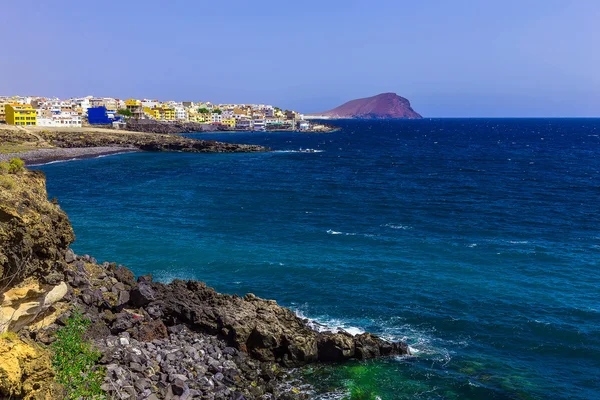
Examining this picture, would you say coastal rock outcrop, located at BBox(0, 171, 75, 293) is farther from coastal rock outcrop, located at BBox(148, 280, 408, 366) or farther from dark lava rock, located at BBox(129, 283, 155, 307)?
coastal rock outcrop, located at BBox(148, 280, 408, 366)

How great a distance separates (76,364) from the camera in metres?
17.3

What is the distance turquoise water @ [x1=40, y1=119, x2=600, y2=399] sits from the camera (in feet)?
83.9

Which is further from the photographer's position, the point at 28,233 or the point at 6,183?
the point at 6,183

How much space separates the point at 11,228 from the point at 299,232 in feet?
110

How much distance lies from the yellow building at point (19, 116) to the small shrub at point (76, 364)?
154541 millimetres

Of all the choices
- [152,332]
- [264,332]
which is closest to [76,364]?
[152,332]

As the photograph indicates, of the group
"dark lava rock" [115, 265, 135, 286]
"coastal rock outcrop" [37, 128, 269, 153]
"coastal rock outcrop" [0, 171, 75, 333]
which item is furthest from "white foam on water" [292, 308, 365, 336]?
"coastal rock outcrop" [37, 128, 269, 153]

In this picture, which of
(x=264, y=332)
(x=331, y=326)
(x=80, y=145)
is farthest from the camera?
(x=80, y=145)

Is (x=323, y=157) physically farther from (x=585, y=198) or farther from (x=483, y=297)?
(x=483, y=297)

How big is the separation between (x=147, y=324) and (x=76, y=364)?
7391mm

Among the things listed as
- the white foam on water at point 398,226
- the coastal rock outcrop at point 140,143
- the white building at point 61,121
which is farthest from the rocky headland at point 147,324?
the white building at point 61,121

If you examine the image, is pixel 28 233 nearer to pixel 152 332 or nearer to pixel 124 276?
pixel 152 332

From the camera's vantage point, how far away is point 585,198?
68438mm

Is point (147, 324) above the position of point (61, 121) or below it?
below
